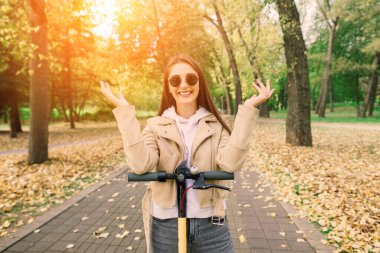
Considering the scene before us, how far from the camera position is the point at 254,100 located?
1988mm

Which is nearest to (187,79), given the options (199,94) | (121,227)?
(199,94)

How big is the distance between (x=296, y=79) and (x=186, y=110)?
10420 mm

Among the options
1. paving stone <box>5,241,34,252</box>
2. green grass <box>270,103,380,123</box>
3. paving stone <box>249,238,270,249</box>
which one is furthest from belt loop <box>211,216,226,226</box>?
green grass <box>270,103,380,123</box>

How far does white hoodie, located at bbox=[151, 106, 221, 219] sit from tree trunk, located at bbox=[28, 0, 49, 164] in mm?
8674

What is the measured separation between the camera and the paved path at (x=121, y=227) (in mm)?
4453

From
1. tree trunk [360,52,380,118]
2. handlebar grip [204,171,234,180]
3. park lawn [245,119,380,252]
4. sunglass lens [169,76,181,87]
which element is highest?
tree trunk [360,52,380,118]

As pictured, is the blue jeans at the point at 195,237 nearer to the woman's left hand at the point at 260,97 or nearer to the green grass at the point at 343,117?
the woman's left hand at the point at 260,97

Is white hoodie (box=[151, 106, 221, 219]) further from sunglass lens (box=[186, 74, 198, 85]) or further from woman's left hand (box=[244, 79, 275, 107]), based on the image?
woman's left hand (box=[244, 79, 275, 107])

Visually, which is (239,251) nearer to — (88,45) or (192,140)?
(192,140)

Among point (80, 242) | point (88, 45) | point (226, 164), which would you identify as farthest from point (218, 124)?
point (88, 45)

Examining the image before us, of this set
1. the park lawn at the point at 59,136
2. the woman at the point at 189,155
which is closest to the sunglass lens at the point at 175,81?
the woman at the point at 189,155

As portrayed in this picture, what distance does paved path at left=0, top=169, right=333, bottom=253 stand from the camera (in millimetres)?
4453

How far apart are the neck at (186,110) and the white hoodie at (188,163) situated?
0.03 metres

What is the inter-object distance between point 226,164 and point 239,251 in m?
2.91
